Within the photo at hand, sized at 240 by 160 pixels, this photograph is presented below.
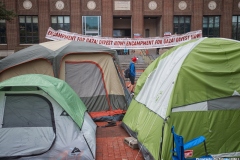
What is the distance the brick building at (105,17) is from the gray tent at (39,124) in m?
20.8

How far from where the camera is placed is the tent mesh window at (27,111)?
4883 millimetres

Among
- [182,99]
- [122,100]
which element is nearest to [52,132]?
[182,99]

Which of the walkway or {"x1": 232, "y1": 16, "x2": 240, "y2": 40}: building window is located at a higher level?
{"x1": 232, "y1": 16, "x2": 240, "y2": 40}: building window

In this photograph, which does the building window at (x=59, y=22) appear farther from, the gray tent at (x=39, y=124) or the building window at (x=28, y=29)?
the gray tent at (x=39, y=124)

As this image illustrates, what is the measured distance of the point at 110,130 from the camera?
6848 millimetres

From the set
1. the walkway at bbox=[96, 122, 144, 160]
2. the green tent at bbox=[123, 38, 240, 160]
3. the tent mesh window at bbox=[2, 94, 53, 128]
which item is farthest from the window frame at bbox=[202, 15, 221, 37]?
the tent mesh window at bbox=[2, 94, 53, 128]

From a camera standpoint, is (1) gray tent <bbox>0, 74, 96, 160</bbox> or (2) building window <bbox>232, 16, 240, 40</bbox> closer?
(1) gray tent <bbox>0, 74, 96, 160</bbox>

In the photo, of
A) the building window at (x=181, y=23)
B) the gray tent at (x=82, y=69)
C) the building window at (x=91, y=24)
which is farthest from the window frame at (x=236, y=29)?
the gray tent at (x=82, y=69)

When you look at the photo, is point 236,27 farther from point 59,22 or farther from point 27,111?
point 27,111

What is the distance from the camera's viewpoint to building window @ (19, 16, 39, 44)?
24.9m

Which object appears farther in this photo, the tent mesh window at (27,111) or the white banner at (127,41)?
the white banner at (127,41)

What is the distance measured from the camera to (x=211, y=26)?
26.2 m

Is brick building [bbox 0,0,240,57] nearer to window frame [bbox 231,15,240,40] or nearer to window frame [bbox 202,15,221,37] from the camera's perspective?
window frame [bbox 202,15,221,37]

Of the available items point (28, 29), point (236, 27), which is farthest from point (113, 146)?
point (236, 27)
